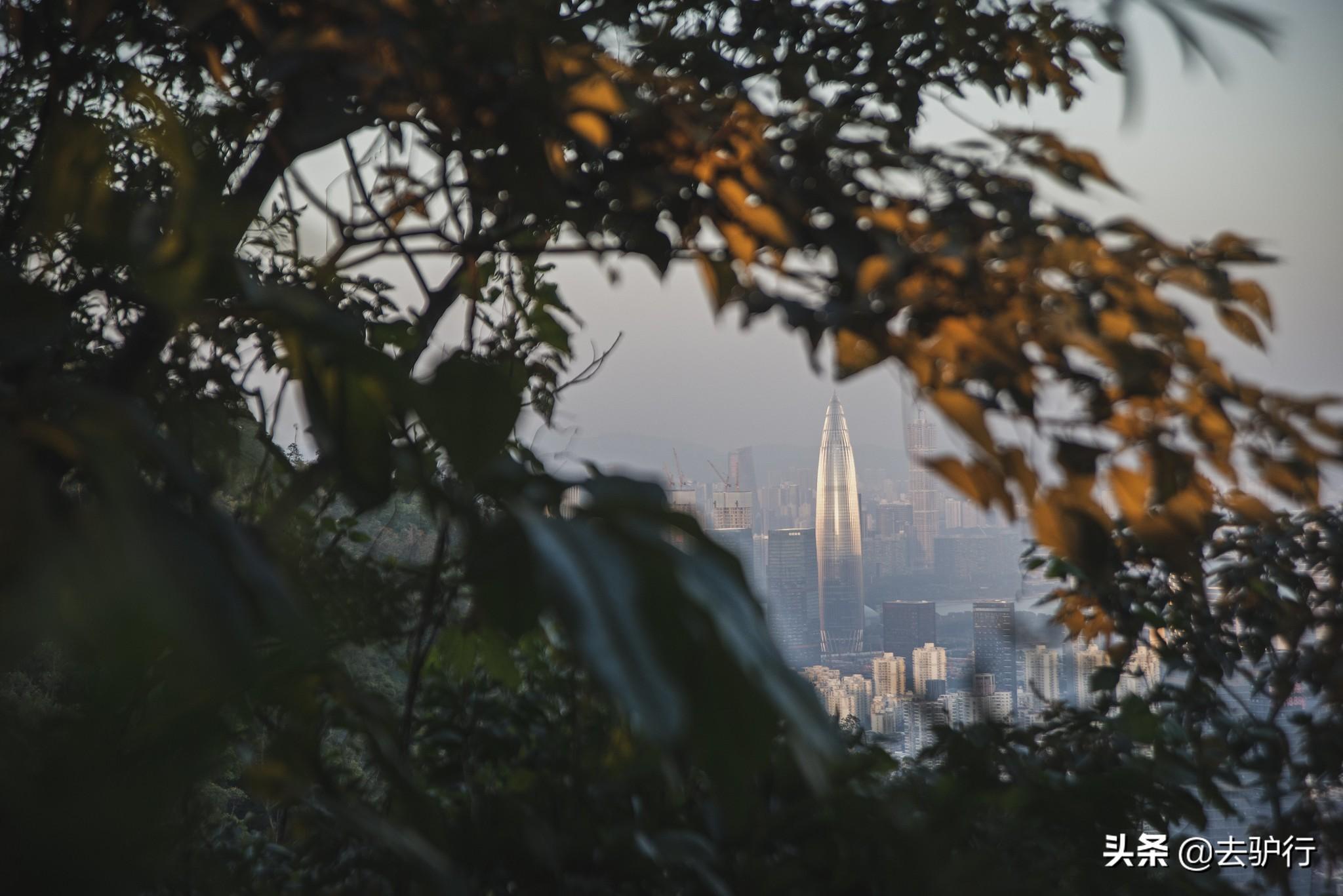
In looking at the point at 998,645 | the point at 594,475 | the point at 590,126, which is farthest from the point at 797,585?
the point at 590,126

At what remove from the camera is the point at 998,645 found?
1.56 meters

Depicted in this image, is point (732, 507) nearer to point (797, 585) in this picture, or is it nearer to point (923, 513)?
point (797, 585)

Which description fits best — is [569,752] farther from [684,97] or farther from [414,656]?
[684,97]

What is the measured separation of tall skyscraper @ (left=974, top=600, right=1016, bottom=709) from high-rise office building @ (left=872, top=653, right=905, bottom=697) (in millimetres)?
141

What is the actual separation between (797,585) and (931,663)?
0.42 metres

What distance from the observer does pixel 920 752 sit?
38.4 inches

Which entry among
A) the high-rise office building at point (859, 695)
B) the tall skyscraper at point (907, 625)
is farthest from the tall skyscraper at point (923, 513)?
the high-rise office building at point (859, 695)

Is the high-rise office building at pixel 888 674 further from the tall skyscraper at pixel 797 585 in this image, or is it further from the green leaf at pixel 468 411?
the green leaf at pixel 468 411

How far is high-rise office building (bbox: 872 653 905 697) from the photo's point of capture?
5.26 ft

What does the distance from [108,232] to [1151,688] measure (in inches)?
52.2

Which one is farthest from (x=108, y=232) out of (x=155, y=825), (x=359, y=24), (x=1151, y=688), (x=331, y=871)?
(x=1151, y=688)

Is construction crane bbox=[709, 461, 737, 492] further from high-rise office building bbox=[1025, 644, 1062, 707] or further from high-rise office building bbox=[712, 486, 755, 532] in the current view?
high-rise office building bbox=[1025, 644, 1062, 707]

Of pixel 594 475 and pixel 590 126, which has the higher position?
pixel 590 126

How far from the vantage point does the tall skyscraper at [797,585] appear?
2.09 meters
